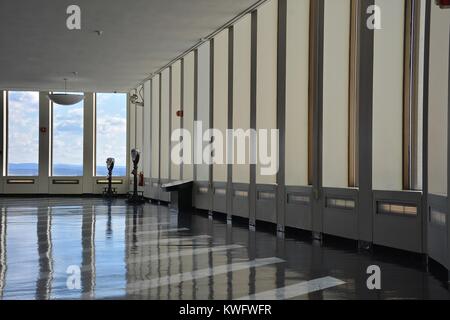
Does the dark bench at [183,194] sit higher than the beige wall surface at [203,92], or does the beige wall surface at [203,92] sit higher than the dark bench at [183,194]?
the beige wall surface at [203,92]

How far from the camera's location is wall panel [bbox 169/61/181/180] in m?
15.7

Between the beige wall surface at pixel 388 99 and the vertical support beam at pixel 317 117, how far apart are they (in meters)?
1.32

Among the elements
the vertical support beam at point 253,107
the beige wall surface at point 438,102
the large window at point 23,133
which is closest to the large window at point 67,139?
the large window at point 23,133

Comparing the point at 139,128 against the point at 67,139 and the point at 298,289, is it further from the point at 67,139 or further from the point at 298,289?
the point at 298,289

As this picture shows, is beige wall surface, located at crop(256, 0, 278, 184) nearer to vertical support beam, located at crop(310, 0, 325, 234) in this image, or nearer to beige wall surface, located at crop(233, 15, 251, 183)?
beige wall surface, located at crop(233, 15, 251, 183)

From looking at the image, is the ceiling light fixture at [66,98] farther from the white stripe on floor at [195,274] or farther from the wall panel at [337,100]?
the white stripe on floor at [195,274]

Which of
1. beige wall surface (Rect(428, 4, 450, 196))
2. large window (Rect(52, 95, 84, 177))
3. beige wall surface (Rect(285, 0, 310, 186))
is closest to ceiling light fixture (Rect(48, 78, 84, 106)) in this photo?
large window (Rect(52, 95, 84, 177))

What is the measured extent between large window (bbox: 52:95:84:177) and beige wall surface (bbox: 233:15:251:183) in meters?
12.1

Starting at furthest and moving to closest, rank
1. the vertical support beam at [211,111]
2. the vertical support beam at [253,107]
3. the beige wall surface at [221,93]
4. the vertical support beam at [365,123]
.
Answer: the vertical support beam at [211,111] < the beige wall surface at [221,93] < the vertical support beam at [253,107] < the vertical support beam at [365,123]

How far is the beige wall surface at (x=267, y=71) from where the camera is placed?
987 centimetres

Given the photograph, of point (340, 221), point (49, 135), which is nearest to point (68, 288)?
point (340, 221)
